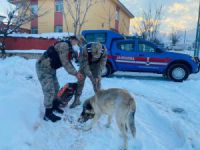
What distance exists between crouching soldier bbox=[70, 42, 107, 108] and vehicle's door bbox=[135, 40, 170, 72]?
5.74 meters

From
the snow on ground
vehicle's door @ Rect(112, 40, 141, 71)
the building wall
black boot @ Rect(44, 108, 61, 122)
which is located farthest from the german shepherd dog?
the building wall

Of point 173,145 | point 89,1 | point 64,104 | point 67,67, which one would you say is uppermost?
point 89,1

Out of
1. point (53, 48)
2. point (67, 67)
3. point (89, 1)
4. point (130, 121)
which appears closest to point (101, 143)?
point (130, 121)

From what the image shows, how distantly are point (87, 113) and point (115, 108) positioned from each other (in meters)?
0.94

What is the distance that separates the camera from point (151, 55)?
39.1 feet

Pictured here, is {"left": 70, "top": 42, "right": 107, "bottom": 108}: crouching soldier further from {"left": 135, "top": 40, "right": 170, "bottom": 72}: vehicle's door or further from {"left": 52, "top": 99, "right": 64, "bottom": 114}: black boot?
{"left": 135, "top": 40, "right": 170, "bottom": 72}: vehicle's door

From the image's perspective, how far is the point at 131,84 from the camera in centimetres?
1021

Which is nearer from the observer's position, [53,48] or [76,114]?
[53,48]

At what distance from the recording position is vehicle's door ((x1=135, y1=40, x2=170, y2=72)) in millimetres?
11930

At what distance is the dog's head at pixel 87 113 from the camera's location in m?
5.45

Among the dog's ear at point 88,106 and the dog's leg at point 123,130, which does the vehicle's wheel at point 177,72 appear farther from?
the dog's leg at point 123,130

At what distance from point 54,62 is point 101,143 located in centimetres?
177

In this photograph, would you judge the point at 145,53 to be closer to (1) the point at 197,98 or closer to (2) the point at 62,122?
(1) the point at 197,98

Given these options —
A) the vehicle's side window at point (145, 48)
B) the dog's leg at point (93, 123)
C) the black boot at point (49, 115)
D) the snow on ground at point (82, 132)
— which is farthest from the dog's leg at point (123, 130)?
the vehicle's side window at point (145, 48)
